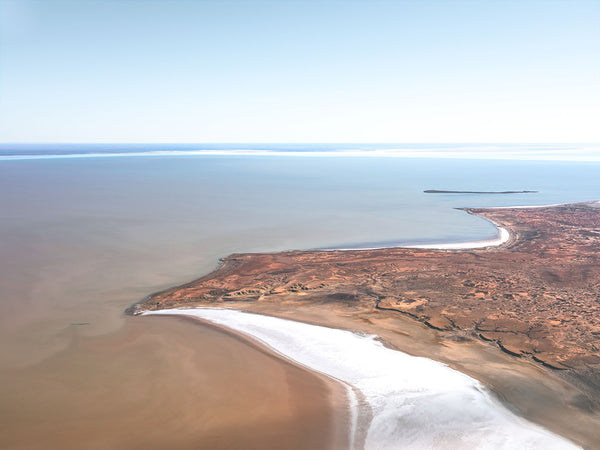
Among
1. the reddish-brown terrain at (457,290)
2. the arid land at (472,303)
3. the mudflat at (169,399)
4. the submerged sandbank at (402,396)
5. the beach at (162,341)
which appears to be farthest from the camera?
the reddish-brown terrain at (457,290)

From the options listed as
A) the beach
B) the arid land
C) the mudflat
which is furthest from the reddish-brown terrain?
the mudflat

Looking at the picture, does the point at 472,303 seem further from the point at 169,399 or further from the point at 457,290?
the point at 169,399

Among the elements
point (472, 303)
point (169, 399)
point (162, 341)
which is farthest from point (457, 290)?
point (169, 399)

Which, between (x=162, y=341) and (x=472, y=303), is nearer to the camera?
(x=162, y=341)

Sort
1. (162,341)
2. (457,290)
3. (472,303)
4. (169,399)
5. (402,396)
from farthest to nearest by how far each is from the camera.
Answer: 1. (457,290)
2. (472,303)
3. (162,341)
4. (402,396)
5. (169,399)

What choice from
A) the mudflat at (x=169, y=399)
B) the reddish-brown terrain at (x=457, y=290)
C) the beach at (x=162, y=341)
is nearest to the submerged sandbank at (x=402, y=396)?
the beach at (x=162, y=341)

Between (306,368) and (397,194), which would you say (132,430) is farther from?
(397,194)

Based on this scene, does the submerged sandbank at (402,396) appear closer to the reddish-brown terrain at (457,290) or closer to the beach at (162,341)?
the beach at (162,341)
